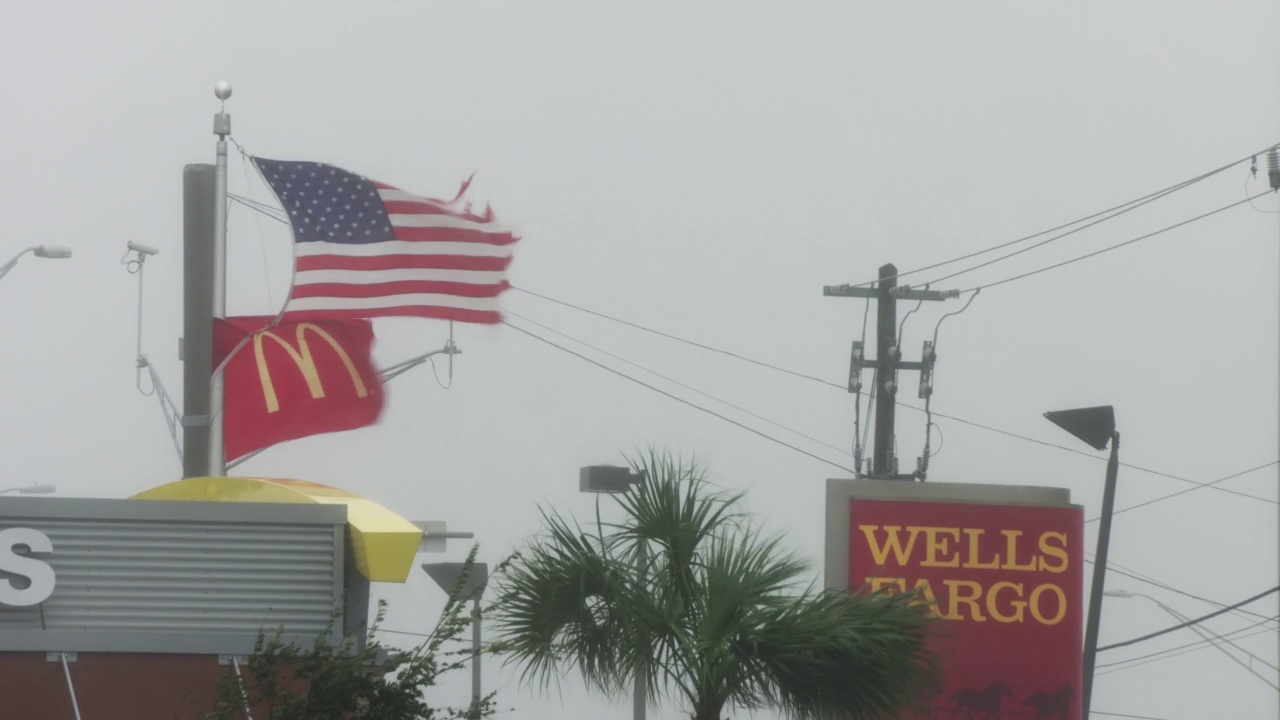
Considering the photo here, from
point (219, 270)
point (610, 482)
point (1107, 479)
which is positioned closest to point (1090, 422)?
point (1107, 479)

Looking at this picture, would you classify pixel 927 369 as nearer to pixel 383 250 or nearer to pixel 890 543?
pixel 890 543

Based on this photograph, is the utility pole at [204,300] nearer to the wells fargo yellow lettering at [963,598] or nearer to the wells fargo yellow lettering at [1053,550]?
the wells fargo yellow lettering at [963,598]

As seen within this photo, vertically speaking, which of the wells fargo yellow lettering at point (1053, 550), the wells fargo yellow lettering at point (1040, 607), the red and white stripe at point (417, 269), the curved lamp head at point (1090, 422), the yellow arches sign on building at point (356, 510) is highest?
the red and white stripe at point (417, 269)

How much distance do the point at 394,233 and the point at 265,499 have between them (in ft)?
11.3

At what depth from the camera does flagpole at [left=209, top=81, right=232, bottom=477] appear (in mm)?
19594

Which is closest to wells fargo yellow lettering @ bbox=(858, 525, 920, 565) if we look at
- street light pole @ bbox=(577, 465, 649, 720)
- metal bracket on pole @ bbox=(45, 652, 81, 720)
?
street light pole @ bbox=(577, 465, 649, 720)

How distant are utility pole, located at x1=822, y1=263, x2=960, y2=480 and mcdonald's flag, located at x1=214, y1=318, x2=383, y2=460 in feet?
30.7

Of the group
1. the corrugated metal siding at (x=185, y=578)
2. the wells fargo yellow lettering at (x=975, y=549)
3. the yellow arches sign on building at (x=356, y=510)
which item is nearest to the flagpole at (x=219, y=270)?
the yellow arches sign on building at (x=356, y=510)

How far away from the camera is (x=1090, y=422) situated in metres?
23.7

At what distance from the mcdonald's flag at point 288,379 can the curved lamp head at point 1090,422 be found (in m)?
8.54

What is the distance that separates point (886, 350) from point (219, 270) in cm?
1085

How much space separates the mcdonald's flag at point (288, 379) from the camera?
19.8m

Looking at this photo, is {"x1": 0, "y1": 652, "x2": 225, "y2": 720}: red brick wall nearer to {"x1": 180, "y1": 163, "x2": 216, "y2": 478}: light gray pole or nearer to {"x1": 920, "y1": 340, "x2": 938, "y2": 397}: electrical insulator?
{"x1": 180, "y1": 163, "x2": 216, "y2": 478}: light gray pole

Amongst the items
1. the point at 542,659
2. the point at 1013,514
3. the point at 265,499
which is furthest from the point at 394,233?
the point at 1013,514
